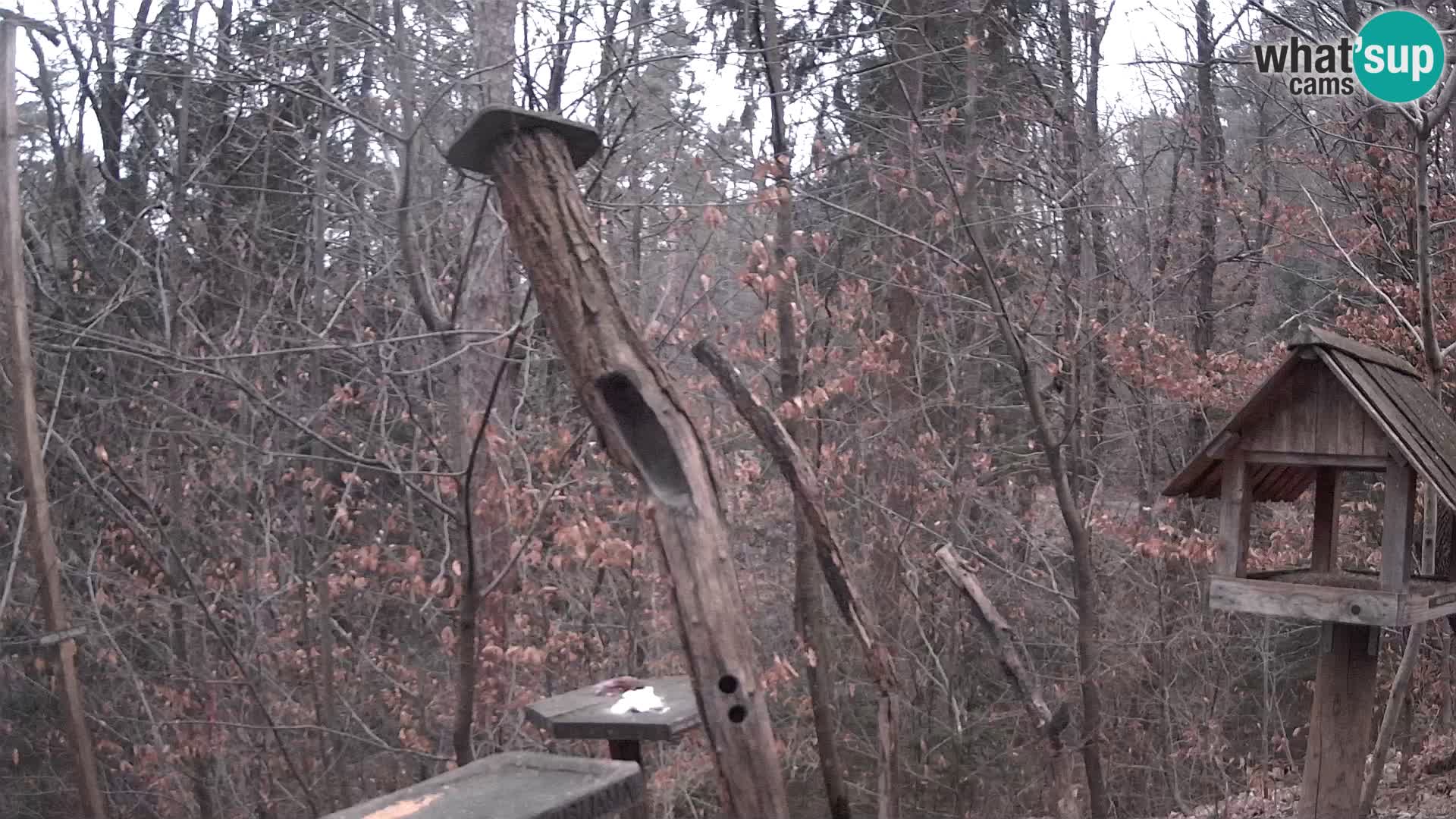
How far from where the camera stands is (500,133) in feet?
12.7

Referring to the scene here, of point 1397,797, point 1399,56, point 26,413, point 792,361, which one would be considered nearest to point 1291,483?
point 1399,56

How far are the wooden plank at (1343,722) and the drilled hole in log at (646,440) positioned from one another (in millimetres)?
2371

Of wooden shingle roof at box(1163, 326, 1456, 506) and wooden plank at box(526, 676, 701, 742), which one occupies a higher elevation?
wooden shingle roof at box(1163, 326, 1456, 506)

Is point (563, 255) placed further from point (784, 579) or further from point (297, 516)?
point (784, 579)

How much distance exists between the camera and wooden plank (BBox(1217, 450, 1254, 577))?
4.09 metres

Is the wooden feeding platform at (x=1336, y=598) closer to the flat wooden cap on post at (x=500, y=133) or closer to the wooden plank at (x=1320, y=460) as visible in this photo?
the wooden plank at (x=1320, y=460)

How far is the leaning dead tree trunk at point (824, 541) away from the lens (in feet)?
17.6

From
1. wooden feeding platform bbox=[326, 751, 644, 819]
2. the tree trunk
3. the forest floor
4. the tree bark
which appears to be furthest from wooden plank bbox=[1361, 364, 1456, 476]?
the tree trunk

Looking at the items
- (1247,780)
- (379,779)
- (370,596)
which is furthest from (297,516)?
(1247,780)

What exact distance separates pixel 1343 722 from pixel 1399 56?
138 inches

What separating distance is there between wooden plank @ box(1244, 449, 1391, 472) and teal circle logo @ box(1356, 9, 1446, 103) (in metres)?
2.48

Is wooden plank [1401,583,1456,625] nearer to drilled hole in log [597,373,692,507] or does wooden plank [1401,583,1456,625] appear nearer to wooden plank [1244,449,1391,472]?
wooden plank [1244,449,1391,472]

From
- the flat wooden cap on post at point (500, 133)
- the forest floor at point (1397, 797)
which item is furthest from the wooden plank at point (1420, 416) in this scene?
the forest floor at point (1397, 797)

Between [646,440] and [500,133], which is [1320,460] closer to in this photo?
[646,440]
